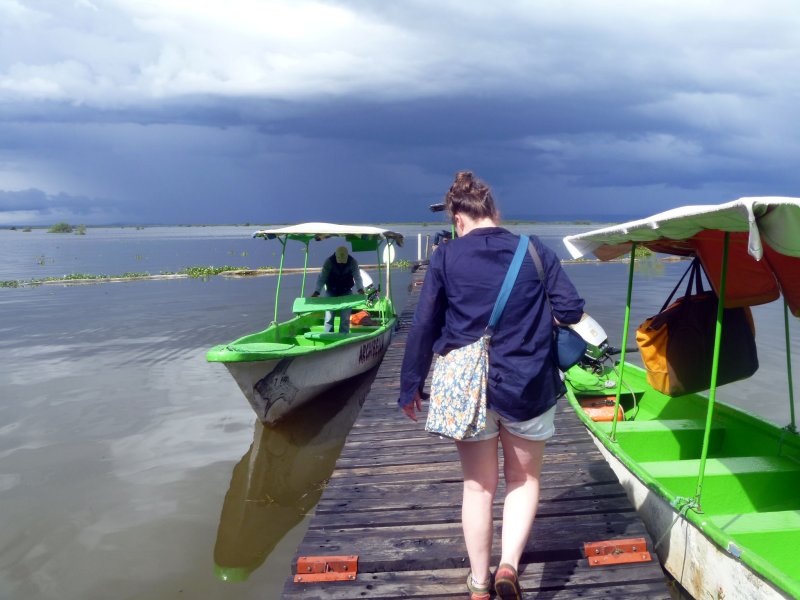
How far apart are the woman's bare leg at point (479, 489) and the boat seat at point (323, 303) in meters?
6.95

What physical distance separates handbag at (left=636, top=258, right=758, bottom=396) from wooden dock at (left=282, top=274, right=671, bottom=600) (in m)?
1.12

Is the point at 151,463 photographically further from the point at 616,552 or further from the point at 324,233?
the point at 616,552

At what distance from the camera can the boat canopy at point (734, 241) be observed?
2861 mm

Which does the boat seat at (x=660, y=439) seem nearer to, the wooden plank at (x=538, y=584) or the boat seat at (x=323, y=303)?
the wooden plank at (x=538, y=584)

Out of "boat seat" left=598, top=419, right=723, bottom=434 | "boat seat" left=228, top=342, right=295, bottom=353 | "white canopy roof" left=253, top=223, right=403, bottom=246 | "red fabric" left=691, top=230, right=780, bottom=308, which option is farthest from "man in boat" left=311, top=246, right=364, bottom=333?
"red fabric" left=691, top=230, right=780, bottom=308

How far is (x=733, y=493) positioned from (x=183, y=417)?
8092 mm

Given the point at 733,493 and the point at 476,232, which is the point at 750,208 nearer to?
the point at 476,232

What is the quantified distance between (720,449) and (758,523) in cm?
221

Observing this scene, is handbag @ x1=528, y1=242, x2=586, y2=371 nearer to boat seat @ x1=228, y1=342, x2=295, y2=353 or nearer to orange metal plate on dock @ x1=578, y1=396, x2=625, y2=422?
orange metal plate on dock @ x1=578, y1=396, x2=625, y2=422

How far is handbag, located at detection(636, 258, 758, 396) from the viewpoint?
5156mm

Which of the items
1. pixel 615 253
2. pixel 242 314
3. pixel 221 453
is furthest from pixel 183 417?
pixel 242 314

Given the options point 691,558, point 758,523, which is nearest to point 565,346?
point 691,558

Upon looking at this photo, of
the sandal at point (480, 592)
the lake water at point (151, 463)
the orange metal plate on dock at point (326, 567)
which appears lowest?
the lake water at point (151, 463)

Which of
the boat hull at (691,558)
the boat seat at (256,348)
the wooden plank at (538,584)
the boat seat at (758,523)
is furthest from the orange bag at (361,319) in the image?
the boat seat at (758,523)
